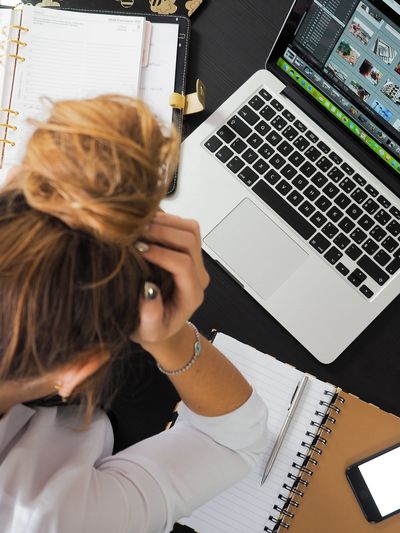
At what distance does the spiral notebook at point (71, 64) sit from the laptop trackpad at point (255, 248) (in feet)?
0.55

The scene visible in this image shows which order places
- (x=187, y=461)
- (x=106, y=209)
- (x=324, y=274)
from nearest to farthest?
(x=106, y=209) → (x=187, y=461) → (x=324, y=274)

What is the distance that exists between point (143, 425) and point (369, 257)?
15.8 inches

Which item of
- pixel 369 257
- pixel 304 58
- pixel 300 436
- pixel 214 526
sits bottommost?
pixel 214 526

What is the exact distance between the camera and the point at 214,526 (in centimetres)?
70

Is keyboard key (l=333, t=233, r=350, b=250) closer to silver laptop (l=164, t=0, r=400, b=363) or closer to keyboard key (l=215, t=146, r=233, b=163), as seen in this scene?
silver laptop (l=164, t=0, r=400, b=363)

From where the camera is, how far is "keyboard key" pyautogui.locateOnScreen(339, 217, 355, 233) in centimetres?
77

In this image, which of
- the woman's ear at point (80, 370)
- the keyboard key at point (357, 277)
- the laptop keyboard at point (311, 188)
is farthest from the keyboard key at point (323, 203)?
the woman's ear at point (80, 370)

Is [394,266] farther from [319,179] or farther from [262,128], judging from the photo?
[262,128]

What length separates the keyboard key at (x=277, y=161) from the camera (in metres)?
0.79

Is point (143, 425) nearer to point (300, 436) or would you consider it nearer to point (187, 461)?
point (187, 461)

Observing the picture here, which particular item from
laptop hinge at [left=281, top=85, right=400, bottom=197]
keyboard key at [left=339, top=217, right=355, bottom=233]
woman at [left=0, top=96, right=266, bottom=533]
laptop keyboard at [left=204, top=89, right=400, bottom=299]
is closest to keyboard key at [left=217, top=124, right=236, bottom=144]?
laptop keyboard at [left=204, top=89, right=400, bottom=299]

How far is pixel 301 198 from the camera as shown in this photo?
0.78 m

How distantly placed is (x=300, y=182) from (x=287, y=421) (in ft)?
1.12

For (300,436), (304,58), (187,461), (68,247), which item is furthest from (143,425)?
(304,58)
